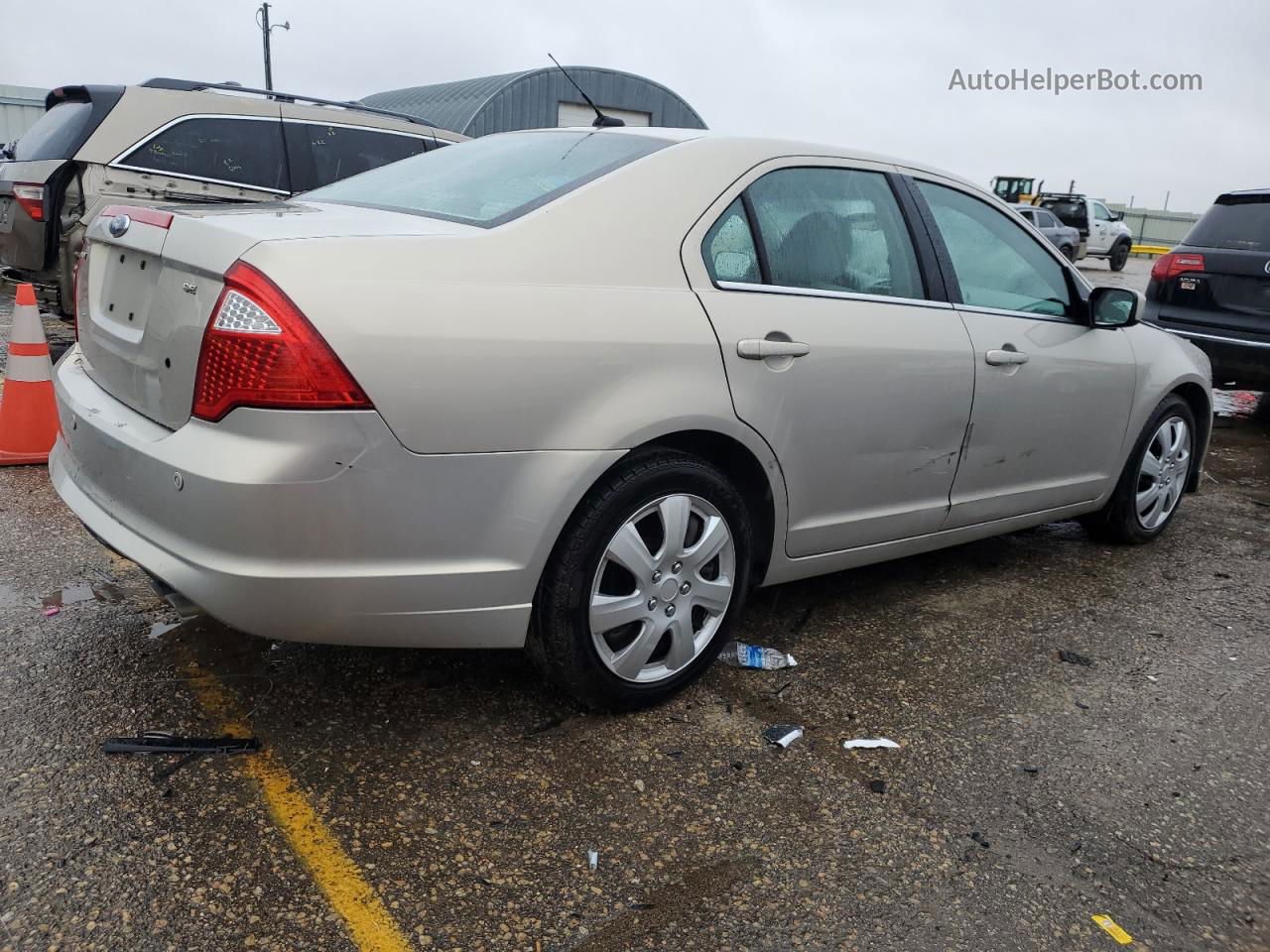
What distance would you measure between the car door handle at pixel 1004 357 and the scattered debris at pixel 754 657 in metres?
1.24

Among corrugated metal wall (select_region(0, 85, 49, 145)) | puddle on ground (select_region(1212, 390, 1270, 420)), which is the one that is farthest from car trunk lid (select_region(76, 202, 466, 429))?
corrugated metal wall (select_region(0, 85, 49, 145))

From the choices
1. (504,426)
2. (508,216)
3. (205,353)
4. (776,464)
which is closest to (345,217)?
(508,216)

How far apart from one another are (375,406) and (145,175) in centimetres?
627

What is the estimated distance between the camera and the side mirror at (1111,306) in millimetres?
4074

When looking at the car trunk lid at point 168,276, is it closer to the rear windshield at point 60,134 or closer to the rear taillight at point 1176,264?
the rear windshield at point 60,134

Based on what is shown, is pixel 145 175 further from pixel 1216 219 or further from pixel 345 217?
pixel 1216 219

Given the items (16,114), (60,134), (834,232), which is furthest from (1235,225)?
(16,114)

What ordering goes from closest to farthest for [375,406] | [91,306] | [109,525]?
[375,406] < [109,525] < [91,306]

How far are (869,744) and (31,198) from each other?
7.08 metres

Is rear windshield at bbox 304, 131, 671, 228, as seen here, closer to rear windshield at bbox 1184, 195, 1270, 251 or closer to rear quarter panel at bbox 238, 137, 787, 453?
rear quarter panel at bbox 238, 137, 787, 453

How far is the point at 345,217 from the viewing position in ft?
8.83

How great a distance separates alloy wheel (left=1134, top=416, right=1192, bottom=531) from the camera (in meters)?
4.66

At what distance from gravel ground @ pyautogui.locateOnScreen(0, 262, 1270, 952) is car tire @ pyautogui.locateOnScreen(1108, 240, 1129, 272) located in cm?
2843

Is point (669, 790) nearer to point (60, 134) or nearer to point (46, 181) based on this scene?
point (46, 181)
